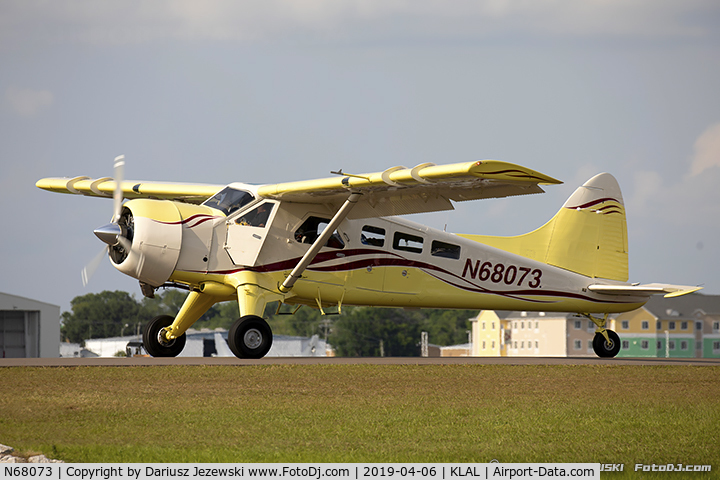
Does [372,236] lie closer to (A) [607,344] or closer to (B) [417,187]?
(B) [417,187]

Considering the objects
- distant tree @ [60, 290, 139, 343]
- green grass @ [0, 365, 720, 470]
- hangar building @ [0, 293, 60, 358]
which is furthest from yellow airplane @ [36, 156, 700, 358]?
distant tree @ [60, 290, 139, 343]

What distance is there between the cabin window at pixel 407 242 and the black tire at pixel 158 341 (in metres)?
4.90

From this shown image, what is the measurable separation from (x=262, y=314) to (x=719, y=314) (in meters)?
83.5

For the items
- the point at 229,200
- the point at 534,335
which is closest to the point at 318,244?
the point at 229,200

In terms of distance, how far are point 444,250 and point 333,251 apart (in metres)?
2.88

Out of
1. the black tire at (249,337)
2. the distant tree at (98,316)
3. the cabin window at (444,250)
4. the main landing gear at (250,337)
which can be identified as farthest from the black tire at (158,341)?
the distant tree at (98,316)

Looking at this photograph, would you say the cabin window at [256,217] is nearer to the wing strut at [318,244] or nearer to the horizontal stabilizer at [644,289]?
the wing strut at [318,244]

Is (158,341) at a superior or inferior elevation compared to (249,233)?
inferior

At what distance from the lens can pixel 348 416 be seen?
9.73m

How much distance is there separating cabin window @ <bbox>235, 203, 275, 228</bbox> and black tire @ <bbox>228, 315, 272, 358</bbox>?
1.94 meters

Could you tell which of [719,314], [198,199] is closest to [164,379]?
[198,199]

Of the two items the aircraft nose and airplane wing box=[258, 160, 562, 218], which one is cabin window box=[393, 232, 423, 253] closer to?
airplane wing box=[258, 160, 562, 218]

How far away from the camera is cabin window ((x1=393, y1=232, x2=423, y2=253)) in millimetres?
18219

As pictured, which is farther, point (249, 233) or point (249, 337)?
point (249, 233)
